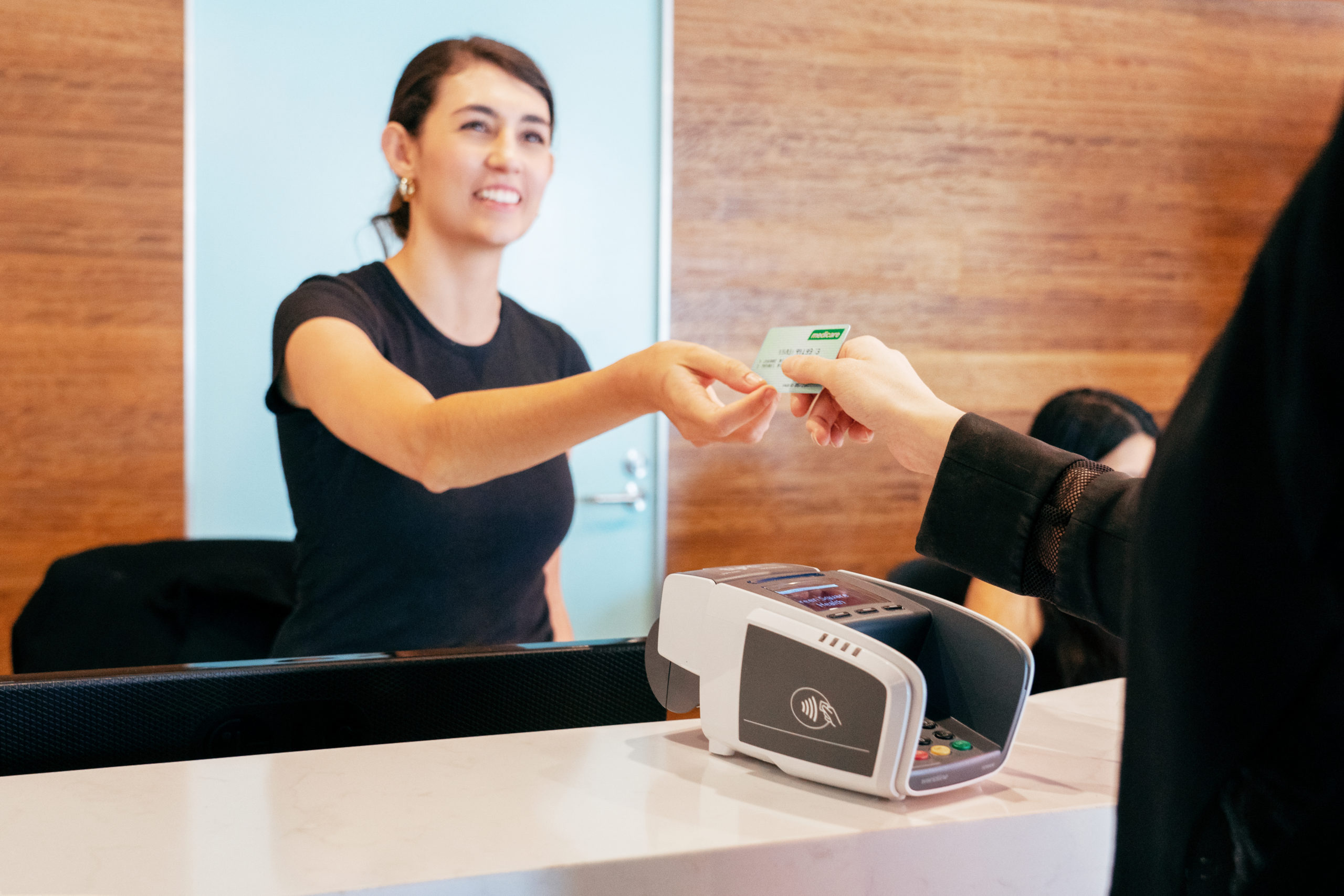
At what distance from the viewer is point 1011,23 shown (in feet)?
10.1

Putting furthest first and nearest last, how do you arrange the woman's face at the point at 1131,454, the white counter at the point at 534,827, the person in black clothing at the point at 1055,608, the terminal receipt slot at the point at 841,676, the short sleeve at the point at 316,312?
1. the woman's face at the point at 1131,454
2. the person in black clothing at the point at 1055,608
3. the short sleeve at the point at 316,312
4. the terminal receipt slot at the point at 841,676
5. the white counter at the point at 534,827

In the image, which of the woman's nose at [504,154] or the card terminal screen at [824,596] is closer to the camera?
the card terminal screen at [824,596]

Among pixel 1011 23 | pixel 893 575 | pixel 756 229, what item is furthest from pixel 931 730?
pixel 1011 23

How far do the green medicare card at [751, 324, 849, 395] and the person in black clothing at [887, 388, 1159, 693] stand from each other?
706 millimetres

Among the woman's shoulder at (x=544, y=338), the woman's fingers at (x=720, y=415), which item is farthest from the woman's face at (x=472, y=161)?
the woman's fingers at (x=720, y=415)

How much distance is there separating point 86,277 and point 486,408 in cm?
183

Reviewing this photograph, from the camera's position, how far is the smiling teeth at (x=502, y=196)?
161 cm

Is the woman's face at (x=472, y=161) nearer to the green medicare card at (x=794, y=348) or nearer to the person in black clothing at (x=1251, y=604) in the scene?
the green medicare card at (x=794, y=348)

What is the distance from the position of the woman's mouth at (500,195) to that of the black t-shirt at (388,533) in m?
0.22

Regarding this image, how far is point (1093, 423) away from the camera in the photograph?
1.84 m

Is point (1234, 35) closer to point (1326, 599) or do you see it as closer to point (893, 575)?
point (893, 575)

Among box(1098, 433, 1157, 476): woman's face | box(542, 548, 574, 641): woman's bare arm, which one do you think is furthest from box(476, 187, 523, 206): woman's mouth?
box(1098, 433, 1157, 476): woman's face

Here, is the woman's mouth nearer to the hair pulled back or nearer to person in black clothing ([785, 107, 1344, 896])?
the hair pulled back

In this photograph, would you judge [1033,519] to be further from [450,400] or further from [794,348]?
[450,400]
